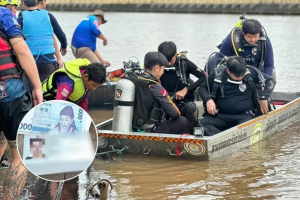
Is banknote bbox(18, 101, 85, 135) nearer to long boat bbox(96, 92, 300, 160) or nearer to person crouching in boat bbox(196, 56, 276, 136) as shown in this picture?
long boat bbox(96, 92, 300, 160)

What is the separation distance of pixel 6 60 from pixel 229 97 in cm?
347

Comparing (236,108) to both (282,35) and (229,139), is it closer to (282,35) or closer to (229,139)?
(229,139)

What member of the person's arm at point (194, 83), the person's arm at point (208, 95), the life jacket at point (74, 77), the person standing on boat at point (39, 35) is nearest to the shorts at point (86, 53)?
the person standing on boat at point (39, 35)

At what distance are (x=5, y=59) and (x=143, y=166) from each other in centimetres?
255

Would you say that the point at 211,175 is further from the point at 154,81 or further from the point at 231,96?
the point at 231,96

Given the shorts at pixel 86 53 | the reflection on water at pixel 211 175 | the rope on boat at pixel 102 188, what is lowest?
the reflection on water at pixel 211 175

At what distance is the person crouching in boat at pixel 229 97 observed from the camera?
7.85 m

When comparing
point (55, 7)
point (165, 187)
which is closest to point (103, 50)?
point (165, 187)

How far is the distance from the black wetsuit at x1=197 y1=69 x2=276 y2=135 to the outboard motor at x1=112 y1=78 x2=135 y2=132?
0.93 m

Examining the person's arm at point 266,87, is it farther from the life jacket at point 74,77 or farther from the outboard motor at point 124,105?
the life jacket at point 74,77

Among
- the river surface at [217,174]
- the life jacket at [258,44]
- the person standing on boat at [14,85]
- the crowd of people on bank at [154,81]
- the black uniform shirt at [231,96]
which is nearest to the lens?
the person standing on boat at [14,85]

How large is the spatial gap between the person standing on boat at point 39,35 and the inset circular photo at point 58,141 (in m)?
3.31

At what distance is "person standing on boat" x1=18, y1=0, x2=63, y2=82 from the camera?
8.62 m

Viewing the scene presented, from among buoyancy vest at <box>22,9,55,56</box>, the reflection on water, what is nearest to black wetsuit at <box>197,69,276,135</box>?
the reflection on water
